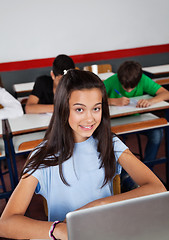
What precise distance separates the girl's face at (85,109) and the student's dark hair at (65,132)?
0.06 feet

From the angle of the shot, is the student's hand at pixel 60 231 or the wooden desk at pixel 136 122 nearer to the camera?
the student's hand at pixel 60 231

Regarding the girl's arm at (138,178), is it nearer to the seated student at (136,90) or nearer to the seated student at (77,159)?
the seated student at (77,159)

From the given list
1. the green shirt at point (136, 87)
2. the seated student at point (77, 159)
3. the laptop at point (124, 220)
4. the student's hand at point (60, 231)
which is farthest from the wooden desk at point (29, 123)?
the laptop at point (124, 220)

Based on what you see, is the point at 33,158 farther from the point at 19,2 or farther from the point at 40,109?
the point at 19,2

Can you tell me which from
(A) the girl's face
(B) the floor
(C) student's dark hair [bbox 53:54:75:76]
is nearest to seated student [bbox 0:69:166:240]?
(A) the girl's face

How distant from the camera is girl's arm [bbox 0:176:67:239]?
801 millimetres

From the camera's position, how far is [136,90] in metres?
2.48

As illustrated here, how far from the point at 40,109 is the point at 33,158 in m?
1.20

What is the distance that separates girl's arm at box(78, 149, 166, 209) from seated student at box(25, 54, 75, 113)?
1181 millimetres

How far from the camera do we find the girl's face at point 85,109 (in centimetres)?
99

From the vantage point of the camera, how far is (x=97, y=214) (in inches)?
22.0

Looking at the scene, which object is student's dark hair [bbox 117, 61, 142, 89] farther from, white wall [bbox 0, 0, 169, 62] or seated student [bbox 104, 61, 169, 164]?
white wall [bbox 0, 0, 169, 62]

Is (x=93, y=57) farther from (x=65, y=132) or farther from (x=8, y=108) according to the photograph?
(x=65, y=132)

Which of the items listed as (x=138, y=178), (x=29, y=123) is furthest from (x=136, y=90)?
(x=138, y=178)
